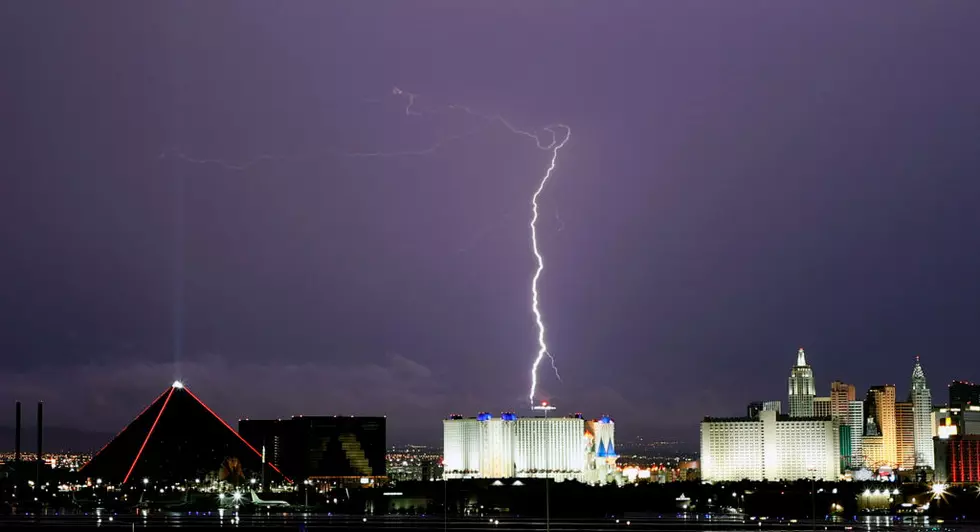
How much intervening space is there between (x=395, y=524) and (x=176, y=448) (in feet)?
225

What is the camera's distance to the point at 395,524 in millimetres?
72500

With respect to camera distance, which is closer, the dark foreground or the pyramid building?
the dark foreground

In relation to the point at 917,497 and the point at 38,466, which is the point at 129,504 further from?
the point at 917,497

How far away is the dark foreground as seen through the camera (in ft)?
221

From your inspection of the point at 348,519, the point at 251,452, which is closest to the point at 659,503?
the point at 251,452

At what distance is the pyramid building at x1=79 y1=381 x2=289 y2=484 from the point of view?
129 meters

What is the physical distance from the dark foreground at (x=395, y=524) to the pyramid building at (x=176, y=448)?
48259mm

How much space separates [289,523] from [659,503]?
78729mm

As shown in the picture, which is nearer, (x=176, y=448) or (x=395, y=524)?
(x=395, y=524)

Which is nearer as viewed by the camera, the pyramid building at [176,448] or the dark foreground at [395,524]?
the dark foreground at [395,524]

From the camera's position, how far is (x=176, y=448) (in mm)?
135000

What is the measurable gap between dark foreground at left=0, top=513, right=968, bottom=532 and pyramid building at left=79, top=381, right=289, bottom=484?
4826 centimetres

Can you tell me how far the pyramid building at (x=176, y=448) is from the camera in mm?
129125

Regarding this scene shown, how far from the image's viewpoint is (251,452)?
142 meters
